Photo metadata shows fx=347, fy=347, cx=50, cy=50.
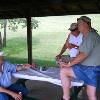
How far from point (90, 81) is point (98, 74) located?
253 mm

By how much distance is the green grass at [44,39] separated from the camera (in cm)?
1619

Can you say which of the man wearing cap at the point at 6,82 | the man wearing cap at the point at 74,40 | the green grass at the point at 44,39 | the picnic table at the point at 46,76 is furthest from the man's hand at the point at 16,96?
the green grass at the point at 44,39

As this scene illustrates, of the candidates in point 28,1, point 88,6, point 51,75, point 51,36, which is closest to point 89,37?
point 51,75

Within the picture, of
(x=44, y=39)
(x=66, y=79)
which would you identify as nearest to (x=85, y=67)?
(x=66, y=79)

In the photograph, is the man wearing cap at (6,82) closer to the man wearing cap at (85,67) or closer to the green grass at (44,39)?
the man wearing cap at (85,67)

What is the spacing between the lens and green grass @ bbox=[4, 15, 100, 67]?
1619 centimetres

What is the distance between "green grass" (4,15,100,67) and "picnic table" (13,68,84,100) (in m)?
10.6

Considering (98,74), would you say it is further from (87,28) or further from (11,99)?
(11,99)

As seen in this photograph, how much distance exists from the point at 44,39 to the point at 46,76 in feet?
40.4

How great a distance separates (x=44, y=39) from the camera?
17.1 m

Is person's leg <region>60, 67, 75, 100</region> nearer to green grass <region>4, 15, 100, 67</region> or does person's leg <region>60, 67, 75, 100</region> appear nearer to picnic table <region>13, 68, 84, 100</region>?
picnic table <region>13, 68, 84, 100</region>

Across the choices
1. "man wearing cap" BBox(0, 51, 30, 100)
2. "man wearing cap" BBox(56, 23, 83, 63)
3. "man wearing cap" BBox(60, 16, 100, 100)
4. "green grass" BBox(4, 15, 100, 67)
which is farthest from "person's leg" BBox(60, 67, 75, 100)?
"green grass" BBox(4, 15, 100, 67)

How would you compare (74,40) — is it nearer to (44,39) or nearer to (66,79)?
(66,79)

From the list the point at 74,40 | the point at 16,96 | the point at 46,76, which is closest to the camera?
the point at 16,96
